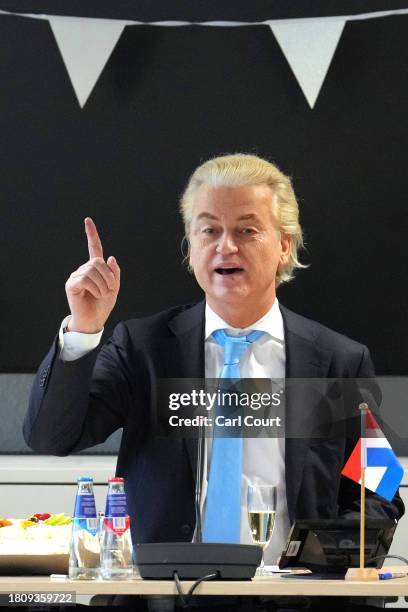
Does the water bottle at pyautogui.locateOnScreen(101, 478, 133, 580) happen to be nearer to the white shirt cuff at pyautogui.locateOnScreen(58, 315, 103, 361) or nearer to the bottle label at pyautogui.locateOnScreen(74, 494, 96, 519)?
the bottle label at pyautogui.locateOnScreen(74, 494, 96, 519)

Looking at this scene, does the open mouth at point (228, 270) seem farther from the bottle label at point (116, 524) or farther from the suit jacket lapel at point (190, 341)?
the bottle label at point (116, 524)

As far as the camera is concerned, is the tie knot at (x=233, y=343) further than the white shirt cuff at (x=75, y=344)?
Yes

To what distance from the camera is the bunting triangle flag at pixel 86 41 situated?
379 centimetres

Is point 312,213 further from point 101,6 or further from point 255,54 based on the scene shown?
point 101,6

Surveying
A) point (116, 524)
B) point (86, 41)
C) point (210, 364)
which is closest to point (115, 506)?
point (116, 524)

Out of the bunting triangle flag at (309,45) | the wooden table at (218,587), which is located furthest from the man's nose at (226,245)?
the bunting triangle flag at (309,45)

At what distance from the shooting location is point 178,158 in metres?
3.86

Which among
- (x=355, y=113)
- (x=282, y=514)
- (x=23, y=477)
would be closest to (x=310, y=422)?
(x=282, y=514)

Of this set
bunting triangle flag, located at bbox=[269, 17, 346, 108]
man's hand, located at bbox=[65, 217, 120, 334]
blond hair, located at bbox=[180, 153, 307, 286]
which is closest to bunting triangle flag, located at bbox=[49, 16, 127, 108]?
bunting triangle flag, located at bbox=[269, 17, 346, 108]

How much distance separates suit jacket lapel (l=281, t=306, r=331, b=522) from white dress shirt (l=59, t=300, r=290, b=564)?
0.07 ft

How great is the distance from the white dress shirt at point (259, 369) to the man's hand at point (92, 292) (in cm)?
3

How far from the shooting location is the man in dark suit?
234 centimetres

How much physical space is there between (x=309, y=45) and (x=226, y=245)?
147cm

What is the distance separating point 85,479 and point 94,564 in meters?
0.15
